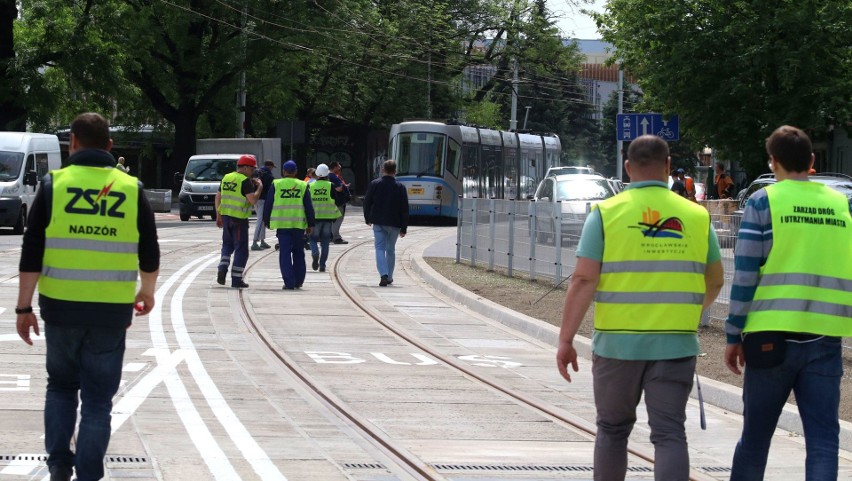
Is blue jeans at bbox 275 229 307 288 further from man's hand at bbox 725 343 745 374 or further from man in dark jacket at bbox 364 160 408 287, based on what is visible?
man's hand at bbox 725 343 745 374

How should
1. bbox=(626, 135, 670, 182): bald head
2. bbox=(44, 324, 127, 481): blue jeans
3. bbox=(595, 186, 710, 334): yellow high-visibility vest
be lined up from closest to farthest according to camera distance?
bbox=(595, 186, 710, 334): yellow high-visibility vest < bbox=(626, 135, 670, 182): bald head < bbox=(44, 324, 127, 481): blue jeans

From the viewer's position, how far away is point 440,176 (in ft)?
133

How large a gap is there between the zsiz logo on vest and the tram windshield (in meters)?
34.3

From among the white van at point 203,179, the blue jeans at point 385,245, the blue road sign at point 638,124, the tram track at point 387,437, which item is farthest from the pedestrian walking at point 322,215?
the white van at point 203,179

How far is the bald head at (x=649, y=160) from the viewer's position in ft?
18.9

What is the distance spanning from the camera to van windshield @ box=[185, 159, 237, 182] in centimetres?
3947

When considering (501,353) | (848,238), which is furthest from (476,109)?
(848,238)

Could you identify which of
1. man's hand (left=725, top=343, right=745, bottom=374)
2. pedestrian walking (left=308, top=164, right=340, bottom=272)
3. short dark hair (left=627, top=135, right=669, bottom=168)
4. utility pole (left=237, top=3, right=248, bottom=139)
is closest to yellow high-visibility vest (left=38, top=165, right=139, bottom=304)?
short dark hair (left=627, top=135, right=669, bottom=168)

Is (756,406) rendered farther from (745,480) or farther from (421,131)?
(421,131)

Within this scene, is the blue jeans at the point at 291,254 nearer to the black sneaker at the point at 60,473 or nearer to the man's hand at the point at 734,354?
the black sneaker at the point at 60,473

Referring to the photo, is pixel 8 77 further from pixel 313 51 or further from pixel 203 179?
pixel 313 51

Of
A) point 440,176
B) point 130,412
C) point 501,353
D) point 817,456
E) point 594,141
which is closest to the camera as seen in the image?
point 817,456

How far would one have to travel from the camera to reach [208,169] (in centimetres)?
3956

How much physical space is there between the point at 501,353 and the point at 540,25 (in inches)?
2087
